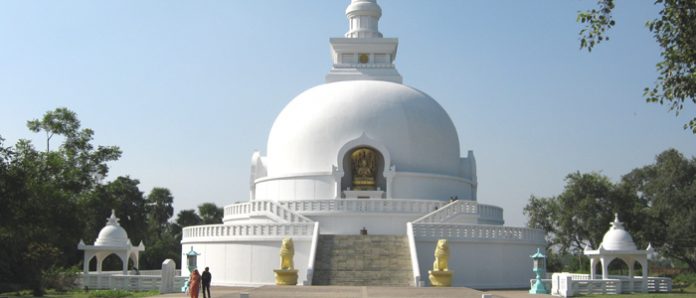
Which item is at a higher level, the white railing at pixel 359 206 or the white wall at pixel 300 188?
the white wall at pixel 300 188

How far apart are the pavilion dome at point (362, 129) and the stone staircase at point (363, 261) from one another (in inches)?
311

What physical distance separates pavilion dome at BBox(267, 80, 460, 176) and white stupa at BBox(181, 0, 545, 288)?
56 millimetres

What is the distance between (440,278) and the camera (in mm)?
25109

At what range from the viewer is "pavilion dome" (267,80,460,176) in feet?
118

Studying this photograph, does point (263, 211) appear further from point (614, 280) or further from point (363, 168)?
point (614, 280)

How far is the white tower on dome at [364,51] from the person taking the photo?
135ft

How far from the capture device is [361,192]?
3566 cm

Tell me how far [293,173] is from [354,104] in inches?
169

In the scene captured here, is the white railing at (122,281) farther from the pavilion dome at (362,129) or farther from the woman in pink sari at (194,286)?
the pavilion dome at (362,129)

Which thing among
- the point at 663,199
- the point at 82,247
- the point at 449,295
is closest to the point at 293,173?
the point at 82,247

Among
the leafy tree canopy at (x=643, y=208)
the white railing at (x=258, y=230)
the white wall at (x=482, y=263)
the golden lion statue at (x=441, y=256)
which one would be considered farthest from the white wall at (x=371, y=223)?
the leafy tree canopy at (x=643, y=208)

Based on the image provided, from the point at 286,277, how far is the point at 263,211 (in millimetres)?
6790

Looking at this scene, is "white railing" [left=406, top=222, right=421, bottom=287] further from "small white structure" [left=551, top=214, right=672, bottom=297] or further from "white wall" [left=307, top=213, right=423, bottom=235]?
"small white structure" [left=551, top=214, right=672, bottom=297]

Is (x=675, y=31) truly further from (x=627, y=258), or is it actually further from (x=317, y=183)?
(x=317, y=183)
